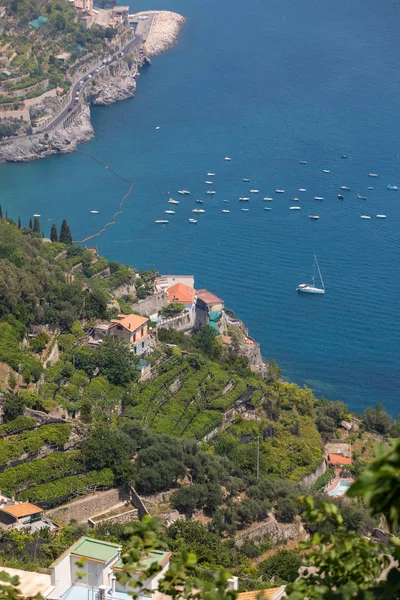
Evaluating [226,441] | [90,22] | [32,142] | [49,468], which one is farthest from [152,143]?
[49,468]

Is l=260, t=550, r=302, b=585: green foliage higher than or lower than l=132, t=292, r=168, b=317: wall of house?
higher

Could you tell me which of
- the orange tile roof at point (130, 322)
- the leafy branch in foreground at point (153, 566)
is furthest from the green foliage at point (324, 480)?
the leafy branch in foreground at point (153, 566)

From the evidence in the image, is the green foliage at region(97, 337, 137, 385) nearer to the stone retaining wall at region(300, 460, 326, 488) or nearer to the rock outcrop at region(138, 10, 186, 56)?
the stone retaining wall at region(300, 460, 326, 488)

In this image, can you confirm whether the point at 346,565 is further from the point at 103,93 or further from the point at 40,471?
the point at 103,93

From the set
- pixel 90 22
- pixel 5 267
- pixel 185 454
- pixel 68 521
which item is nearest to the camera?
pixel 68 521

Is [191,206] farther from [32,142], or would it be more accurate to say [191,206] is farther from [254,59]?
[254,59]

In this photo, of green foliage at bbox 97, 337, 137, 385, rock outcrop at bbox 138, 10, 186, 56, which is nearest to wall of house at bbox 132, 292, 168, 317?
green foliage at bbox 97, 337, 137, 385
